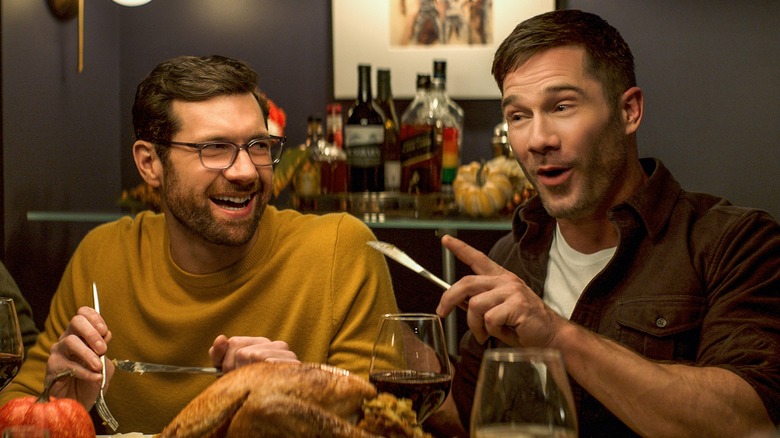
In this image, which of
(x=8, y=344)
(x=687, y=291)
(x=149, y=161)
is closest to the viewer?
(x=8, y=344)

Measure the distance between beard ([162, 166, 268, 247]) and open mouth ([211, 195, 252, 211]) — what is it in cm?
2

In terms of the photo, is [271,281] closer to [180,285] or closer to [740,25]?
[180,285]

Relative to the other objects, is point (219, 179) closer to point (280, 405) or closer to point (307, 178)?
point (307, 178)

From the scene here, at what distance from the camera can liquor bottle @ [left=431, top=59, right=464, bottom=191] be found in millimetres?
2617

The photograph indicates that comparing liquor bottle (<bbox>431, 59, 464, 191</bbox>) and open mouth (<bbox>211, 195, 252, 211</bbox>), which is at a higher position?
liquor bottle (<bbox>431, 59, 464, 191</bbox>)

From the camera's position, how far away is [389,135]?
9.03 ft

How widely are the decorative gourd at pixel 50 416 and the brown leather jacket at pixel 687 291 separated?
0.79 meters

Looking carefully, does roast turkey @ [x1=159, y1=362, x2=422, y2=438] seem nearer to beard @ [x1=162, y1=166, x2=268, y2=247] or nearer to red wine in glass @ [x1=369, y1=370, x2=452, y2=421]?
red wine in glass @ [x1=369, y1=370, x2=452, y2=421]

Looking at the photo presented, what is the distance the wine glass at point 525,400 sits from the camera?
0.80 m

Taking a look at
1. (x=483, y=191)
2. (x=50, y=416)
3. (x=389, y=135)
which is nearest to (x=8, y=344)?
(x=50, y=416)

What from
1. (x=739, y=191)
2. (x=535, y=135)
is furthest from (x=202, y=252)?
(x=739, y=191)

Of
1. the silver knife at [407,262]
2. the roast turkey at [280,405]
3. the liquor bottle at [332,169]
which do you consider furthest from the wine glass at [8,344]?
the liquor bottle at [332,169]

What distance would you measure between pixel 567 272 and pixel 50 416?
3.35 ft

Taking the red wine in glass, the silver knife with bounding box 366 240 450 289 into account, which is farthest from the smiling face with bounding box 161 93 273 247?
the red wine in glass
